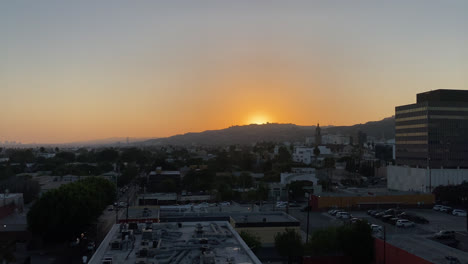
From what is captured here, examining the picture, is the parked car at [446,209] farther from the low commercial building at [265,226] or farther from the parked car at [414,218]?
the low commercial building at [265,226]

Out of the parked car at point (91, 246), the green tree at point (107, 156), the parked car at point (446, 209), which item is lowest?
the parked car at point (91, 246)

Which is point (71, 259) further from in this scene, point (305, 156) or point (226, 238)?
point (305, 156)

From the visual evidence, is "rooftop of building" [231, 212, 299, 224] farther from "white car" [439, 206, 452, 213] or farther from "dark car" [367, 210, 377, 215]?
"white car" [439, 206, 452, 213]

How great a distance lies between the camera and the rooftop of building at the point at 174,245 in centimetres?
1177

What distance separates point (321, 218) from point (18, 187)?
Answer: 2716 cm

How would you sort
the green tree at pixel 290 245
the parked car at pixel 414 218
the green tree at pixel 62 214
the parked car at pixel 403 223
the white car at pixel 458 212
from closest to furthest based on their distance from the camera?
the green tree at pixel 290 245 → the green tree at pixel 62 214 → the parked car at pixel 403 223 → the parked car at pixel 414 218 → the white car at pixel 458 212

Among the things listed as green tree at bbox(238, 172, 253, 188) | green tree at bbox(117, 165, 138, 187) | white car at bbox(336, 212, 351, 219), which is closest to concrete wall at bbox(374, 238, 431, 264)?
white car at bbox(336, 212, 351, 219)

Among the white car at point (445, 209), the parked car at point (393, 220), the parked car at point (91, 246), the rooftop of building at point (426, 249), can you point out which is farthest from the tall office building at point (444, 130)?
the parked car at point (91, 246)

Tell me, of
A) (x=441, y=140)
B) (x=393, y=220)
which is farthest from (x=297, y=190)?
(x=441, y=140)

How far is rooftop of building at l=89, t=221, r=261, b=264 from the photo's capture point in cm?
1177

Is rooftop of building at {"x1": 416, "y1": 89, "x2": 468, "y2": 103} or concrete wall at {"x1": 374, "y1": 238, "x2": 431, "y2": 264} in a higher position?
rooftop of building at {"x1": 416, "y1": 89, "x2": 468, "y2": 103}

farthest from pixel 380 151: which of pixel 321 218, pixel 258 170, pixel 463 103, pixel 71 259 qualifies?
pixel 71 259

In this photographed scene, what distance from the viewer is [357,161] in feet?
239

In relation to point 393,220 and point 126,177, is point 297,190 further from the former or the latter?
point 126,177
